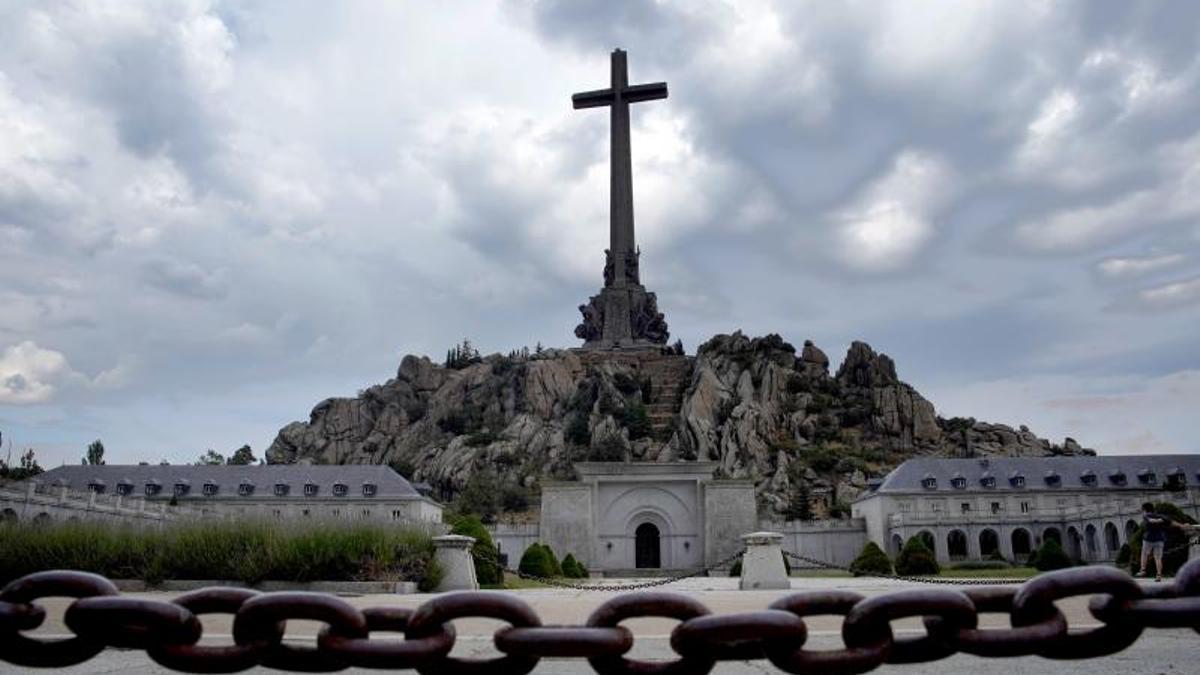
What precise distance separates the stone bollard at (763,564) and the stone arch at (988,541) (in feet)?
127

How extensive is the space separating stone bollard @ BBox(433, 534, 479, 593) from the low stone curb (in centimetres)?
80

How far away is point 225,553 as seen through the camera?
50.7 ft

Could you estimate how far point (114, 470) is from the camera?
59531 millimetres

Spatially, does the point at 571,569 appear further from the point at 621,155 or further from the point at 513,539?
the point at 621,155

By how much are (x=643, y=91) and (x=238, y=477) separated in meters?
47.0

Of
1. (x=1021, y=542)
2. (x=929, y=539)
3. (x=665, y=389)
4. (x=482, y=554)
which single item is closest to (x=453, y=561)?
(x=482, y=554)

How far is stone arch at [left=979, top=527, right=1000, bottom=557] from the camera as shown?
52.0 m

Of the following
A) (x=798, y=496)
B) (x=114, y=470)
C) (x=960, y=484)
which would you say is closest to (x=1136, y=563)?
(x=960, y=484)

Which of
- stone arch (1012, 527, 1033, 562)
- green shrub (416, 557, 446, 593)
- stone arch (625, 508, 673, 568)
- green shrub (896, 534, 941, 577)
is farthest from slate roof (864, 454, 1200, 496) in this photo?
green shrub (416, 557, 446, 593)

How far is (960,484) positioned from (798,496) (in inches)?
455

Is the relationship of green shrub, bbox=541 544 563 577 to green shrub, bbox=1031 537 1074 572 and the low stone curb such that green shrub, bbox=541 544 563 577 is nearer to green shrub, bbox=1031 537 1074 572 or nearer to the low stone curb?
the low stone curb

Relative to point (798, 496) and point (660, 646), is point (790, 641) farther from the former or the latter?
point (798, 496)

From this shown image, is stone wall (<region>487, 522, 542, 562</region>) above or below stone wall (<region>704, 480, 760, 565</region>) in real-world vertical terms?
below

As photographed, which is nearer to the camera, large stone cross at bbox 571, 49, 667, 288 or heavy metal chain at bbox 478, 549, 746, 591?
heavy metal chain at bbox 478, 549, 746, 591
